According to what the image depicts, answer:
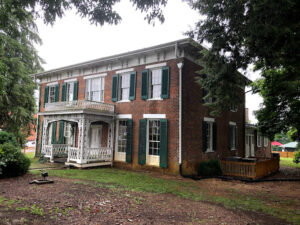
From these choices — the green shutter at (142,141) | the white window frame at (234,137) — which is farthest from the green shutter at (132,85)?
the white window frame at (234,137)

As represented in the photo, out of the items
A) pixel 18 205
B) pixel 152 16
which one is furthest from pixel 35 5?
pixel 18 205

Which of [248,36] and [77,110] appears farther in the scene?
[77,110]

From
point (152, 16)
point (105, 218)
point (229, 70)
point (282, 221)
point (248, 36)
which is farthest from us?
point (229, 70)

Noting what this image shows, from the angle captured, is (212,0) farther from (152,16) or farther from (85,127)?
(85,127)

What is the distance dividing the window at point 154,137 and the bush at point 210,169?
8.55ft

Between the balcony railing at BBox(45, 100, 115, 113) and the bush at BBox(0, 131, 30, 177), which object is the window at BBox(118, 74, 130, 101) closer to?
the balcony railing at BBox(45, 100, 115, 113)

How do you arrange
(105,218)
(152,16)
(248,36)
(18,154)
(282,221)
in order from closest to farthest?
(105,218)
(282,221)
(152,16)
(248,36)
(18,154)

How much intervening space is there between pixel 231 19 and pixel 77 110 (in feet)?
31.4

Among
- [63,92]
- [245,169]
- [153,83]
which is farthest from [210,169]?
[63,92]

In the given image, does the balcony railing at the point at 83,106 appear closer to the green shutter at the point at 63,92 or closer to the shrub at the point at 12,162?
the green shutter at the point at 63,92

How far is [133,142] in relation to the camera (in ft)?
46.1

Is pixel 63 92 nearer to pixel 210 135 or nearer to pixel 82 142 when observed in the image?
pixel 82 142

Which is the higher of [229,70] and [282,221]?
[229,70]

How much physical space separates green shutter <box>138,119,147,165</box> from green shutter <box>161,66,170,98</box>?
2.01 m
